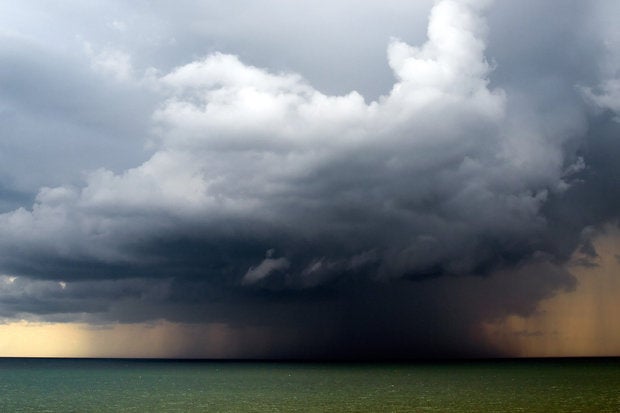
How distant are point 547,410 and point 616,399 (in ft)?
66.6

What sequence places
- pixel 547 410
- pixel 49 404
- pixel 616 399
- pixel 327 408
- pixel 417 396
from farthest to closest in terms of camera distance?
pixel 417 396, pixel 49 404, pixel 616 399, pixel 327 408, pixel 547 410

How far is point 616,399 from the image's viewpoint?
84938 millimetres

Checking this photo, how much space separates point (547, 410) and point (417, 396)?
97.4 feet

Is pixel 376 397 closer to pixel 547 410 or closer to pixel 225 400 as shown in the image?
pixel 225 400

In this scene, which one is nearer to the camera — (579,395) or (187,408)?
(187,408)

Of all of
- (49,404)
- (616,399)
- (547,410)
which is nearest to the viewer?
(547,410)

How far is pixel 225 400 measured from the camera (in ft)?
314

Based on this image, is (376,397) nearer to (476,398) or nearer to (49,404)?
(476,398)

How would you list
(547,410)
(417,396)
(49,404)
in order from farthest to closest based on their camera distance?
(417,396)
(49,404)
(547,410)

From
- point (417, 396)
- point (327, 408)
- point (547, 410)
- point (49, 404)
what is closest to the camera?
point (547, 410)

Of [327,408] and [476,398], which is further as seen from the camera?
[476,398]

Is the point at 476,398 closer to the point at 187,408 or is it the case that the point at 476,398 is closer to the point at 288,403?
the point at 288,403

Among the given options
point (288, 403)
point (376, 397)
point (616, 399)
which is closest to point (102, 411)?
point (288, 403)

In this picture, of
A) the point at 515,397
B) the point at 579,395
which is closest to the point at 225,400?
the point at 515,397
